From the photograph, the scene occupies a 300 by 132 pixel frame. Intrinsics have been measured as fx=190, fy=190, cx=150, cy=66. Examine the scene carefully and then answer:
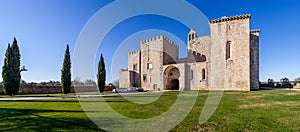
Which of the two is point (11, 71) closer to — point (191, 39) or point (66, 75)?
point (66, 75)

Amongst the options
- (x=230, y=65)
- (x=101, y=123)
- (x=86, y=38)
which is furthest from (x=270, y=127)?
(x=230, y=65)

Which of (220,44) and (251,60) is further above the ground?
(220,44)

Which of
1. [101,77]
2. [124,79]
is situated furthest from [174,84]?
[101,77]

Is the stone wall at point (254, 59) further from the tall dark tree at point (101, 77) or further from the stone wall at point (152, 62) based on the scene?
the tall dark tree at point (101, 77)

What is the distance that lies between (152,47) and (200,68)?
36.2ft

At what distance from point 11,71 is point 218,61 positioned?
26.9 meters

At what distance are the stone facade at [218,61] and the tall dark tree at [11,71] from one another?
20.2 metres

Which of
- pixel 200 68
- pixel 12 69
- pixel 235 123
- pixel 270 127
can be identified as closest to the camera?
pixel 270 127

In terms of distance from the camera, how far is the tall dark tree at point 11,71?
2228cm

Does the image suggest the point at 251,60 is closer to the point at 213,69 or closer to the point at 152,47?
the point at 213,69

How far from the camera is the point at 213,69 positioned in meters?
27.4

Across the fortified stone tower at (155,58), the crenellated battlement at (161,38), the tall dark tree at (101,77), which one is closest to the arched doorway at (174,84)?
the fortified stone tower at (155,58)

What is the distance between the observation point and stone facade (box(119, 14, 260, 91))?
1015 inches

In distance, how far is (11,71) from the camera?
2267 cm
